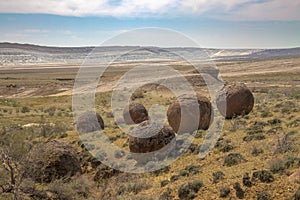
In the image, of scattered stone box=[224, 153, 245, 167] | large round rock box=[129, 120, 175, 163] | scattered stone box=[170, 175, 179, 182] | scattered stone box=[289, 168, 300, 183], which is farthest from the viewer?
large round rock box=[129, 120, 175, 163]

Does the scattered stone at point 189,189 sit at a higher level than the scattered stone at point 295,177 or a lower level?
lower

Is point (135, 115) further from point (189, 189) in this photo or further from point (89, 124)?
point (189, 189)

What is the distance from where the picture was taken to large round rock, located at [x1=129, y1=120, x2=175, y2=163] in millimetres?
13531

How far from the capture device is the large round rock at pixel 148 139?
1353 cm

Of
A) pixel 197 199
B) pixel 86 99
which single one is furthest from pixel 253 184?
pixel 86 99

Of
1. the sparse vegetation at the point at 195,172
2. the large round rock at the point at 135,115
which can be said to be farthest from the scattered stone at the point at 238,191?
the large round rock at the point at 135,115

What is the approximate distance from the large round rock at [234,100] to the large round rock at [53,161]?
10.1 meters

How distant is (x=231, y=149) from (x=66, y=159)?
21.0ft

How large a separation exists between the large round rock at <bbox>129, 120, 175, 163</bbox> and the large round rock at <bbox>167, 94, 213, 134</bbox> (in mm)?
2545

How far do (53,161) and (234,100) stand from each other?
37.1 feet

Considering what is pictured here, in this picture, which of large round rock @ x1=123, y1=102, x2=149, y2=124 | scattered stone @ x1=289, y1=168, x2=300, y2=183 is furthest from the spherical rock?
large round rock @ x1=123, y1=102, x2=149, y2=124

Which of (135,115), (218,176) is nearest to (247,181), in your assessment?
(218,176)

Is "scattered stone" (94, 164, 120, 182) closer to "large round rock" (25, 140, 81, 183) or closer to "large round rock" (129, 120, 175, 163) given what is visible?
"large round rock" (25, 140, 81, 183)

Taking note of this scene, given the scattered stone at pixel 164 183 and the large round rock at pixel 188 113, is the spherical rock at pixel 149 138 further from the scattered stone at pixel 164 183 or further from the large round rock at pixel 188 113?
the scattered stone at pixel 164 183
